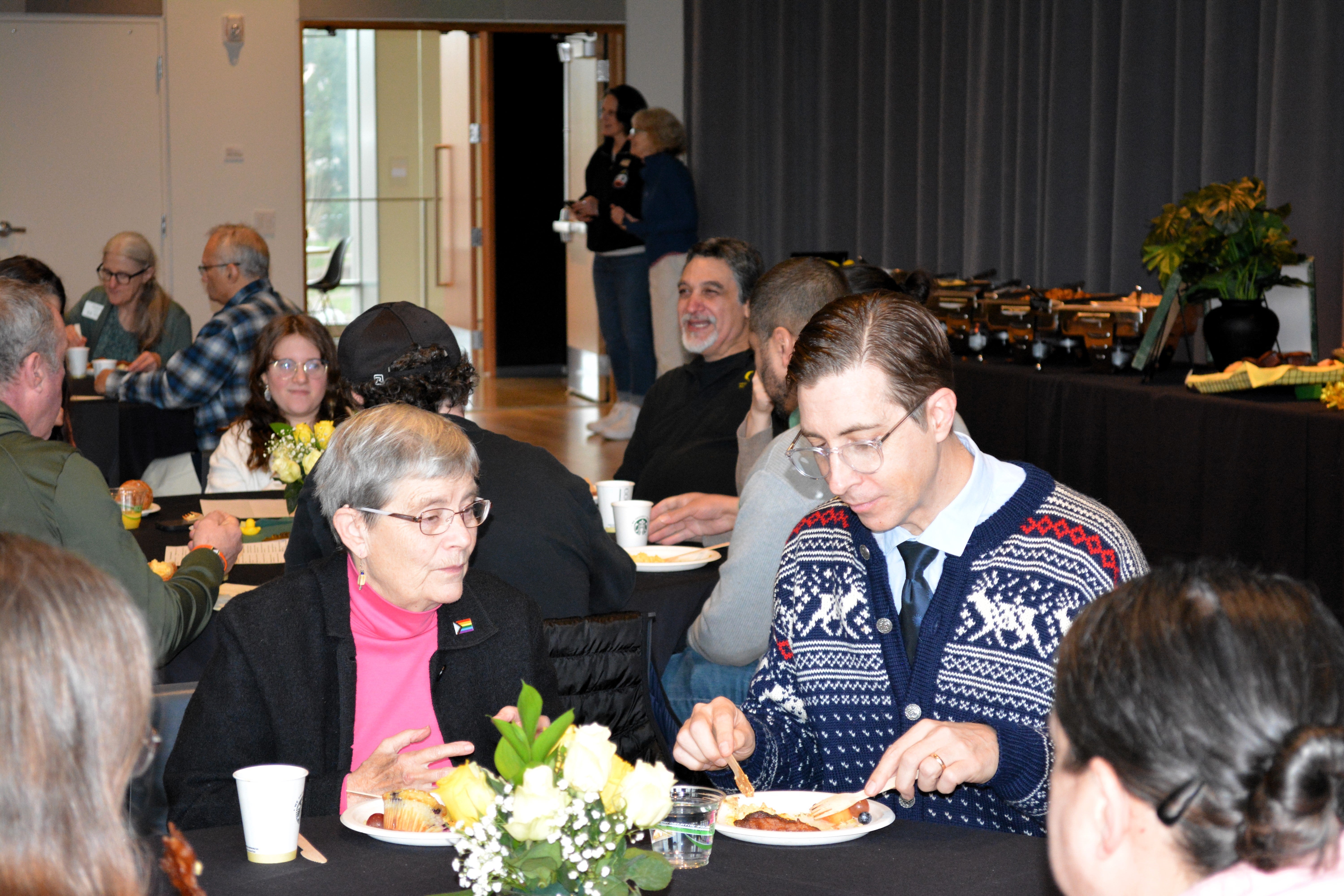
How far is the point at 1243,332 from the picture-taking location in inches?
175

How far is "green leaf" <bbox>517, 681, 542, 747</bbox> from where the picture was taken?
136 cm

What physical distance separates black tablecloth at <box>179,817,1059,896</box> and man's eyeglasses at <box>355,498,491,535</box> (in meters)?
0.55

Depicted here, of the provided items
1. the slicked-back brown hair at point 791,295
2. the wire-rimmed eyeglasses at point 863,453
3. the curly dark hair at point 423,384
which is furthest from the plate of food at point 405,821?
the slicked-back brown hair at point 791,295

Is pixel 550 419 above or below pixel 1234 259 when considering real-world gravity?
below

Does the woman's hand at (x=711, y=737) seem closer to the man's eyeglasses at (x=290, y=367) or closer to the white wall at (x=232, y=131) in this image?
the man's eyeglasses at (x=290, y=367)

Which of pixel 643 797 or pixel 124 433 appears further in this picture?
pixel 124 433

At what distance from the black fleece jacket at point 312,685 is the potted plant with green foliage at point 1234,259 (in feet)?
Result: 10.0

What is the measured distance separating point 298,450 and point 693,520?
97cm

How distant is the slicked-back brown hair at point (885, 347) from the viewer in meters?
1.91

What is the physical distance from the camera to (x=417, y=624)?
215 cm

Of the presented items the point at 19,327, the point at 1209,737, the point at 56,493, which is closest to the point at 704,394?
→ the point at 19,327

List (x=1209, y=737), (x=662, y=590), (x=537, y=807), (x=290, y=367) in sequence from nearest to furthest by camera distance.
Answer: (x=1209, y=737) < (x=537, y=807) < (x=662, y=590) < (x=290, y=367)

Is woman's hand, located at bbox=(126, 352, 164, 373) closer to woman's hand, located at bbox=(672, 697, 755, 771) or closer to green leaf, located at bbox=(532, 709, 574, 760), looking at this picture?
woman's hand, located at bbox=(672, 697, 755, 771)

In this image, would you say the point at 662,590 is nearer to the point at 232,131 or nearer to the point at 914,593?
the point at 914,593
